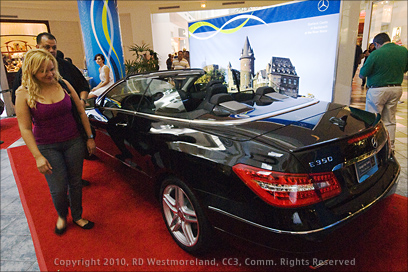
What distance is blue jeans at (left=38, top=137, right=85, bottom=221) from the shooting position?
225cm

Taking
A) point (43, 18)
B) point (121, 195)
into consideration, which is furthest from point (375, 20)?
point (43, 18)

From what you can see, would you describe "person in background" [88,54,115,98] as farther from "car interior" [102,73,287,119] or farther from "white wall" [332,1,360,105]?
"white wall" [332,1,360,105]

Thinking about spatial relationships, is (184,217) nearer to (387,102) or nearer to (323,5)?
(387,102)

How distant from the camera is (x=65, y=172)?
2346 millimetres

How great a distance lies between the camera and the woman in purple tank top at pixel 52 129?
2.00m

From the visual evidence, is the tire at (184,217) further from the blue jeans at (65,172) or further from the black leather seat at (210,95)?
the blue jeans at (65,172)

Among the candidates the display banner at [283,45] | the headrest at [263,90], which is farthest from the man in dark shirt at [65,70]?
the display banner at [283,45]

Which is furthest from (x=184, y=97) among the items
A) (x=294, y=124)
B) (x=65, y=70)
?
(x=65, y=70)

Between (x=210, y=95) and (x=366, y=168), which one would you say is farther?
(x=210, y=95)

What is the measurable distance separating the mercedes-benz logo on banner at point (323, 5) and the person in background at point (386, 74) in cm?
152

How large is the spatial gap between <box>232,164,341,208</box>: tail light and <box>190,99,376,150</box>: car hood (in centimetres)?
18

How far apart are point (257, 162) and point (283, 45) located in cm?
514

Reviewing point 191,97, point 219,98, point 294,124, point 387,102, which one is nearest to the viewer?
point 294,124

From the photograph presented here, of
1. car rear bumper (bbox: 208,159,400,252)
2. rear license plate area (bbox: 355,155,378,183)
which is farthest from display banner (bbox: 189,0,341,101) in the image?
car rear bumper (bbox: 208,159,400,252)
